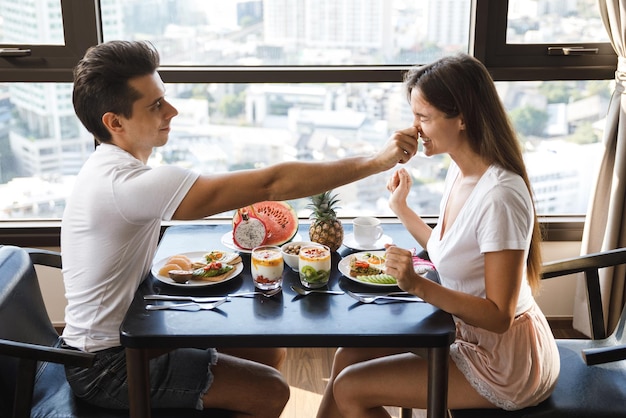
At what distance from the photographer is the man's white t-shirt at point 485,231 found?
185cm

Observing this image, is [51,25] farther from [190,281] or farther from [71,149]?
[190,281]

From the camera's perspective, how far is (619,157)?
2.95 meters

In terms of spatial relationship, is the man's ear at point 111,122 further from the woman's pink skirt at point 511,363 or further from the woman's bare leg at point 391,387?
the woman's pink skirt at point 511,363

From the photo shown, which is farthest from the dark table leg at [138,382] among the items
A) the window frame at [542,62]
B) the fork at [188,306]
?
the window frame at [542,62]

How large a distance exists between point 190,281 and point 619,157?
182 cm

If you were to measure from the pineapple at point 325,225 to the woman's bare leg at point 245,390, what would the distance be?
1.43 feet

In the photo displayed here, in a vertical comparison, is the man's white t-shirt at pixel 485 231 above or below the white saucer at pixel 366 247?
above

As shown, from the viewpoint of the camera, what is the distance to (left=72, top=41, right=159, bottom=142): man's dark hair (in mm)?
1944

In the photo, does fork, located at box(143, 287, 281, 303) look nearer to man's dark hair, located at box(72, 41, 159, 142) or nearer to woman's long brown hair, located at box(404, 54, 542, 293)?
man's dark hair, located at box(72, 41, 159, 142)

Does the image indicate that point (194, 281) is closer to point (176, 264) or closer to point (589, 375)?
point (176, 264)

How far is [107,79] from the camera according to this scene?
6.39ft

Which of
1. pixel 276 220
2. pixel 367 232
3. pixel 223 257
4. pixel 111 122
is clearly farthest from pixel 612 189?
pixel 111 122

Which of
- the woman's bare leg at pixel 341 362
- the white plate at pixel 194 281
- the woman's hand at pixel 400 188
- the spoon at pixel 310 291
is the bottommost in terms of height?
the woman's bare leg at pixel 341 362

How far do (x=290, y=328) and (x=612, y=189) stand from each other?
5.82ft
